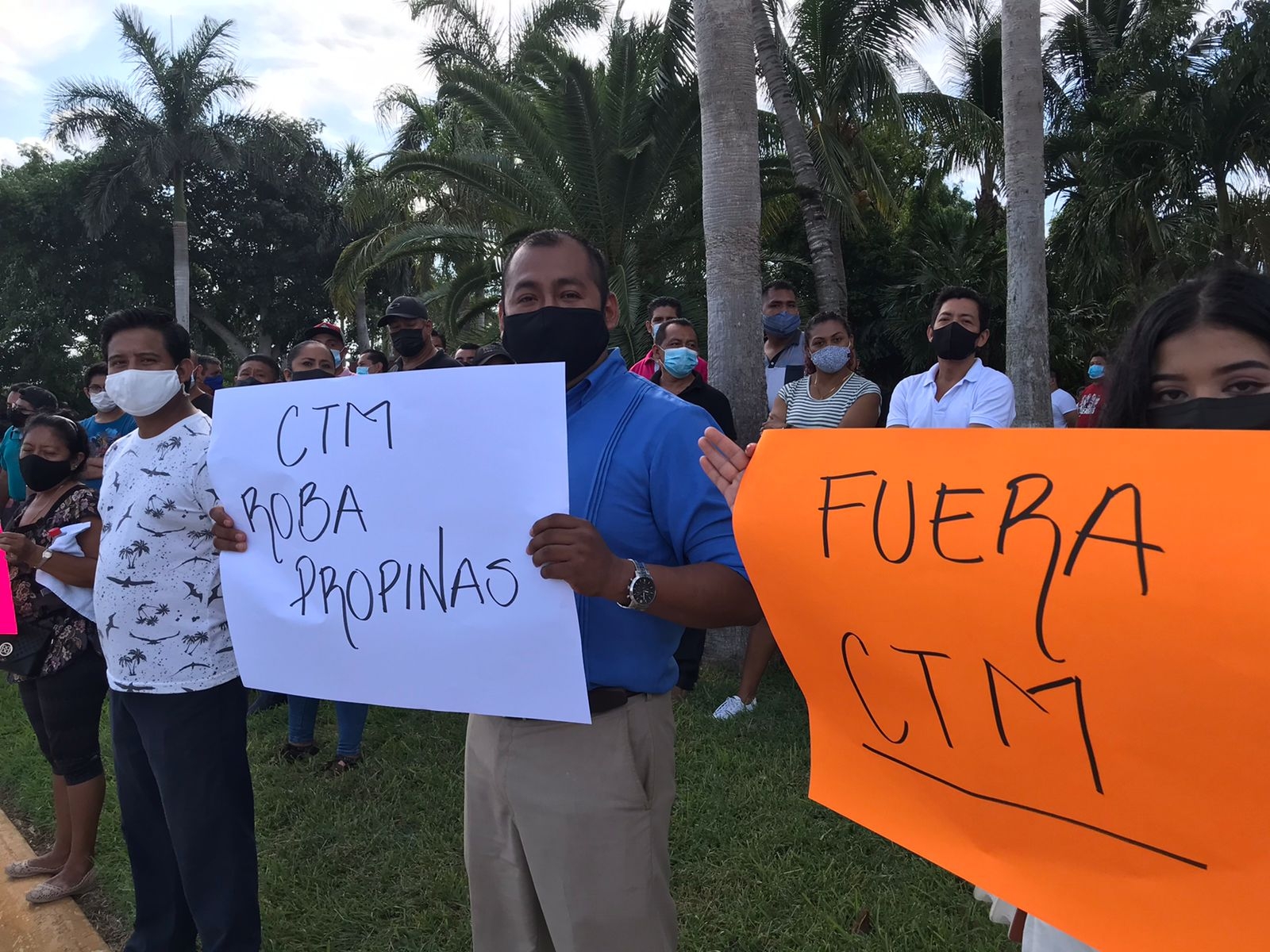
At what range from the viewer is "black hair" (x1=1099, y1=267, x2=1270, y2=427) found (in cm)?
139

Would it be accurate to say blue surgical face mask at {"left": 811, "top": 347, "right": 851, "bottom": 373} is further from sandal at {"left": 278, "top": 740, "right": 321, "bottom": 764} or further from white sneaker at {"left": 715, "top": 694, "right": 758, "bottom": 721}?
sandal at {"left": 278, "top": 740, "right": 321, "bottom": 764}

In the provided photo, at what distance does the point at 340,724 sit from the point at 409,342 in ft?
6.87

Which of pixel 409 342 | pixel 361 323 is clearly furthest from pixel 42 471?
pixel 361 323

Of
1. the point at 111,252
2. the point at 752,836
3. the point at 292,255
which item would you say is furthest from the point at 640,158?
the point at 111,252

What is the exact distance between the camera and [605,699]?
1738mm

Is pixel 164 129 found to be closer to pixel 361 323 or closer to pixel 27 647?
pixel 361 323

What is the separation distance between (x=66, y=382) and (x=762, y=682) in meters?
31.1

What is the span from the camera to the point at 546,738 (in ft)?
5.80

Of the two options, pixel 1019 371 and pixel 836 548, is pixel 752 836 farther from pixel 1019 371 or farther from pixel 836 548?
pixel 1019 371

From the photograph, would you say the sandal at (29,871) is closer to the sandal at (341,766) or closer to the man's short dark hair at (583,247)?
the sandal at (341,766)

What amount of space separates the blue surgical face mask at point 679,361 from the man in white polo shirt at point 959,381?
1092mm

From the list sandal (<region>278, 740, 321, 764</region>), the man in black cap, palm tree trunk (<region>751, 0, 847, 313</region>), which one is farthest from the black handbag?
palm tree trunk (<region>751, 0, 847, 313</region>)

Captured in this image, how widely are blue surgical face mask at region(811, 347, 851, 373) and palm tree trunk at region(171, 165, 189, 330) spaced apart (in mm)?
24351

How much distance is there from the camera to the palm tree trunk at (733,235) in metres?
5.25
